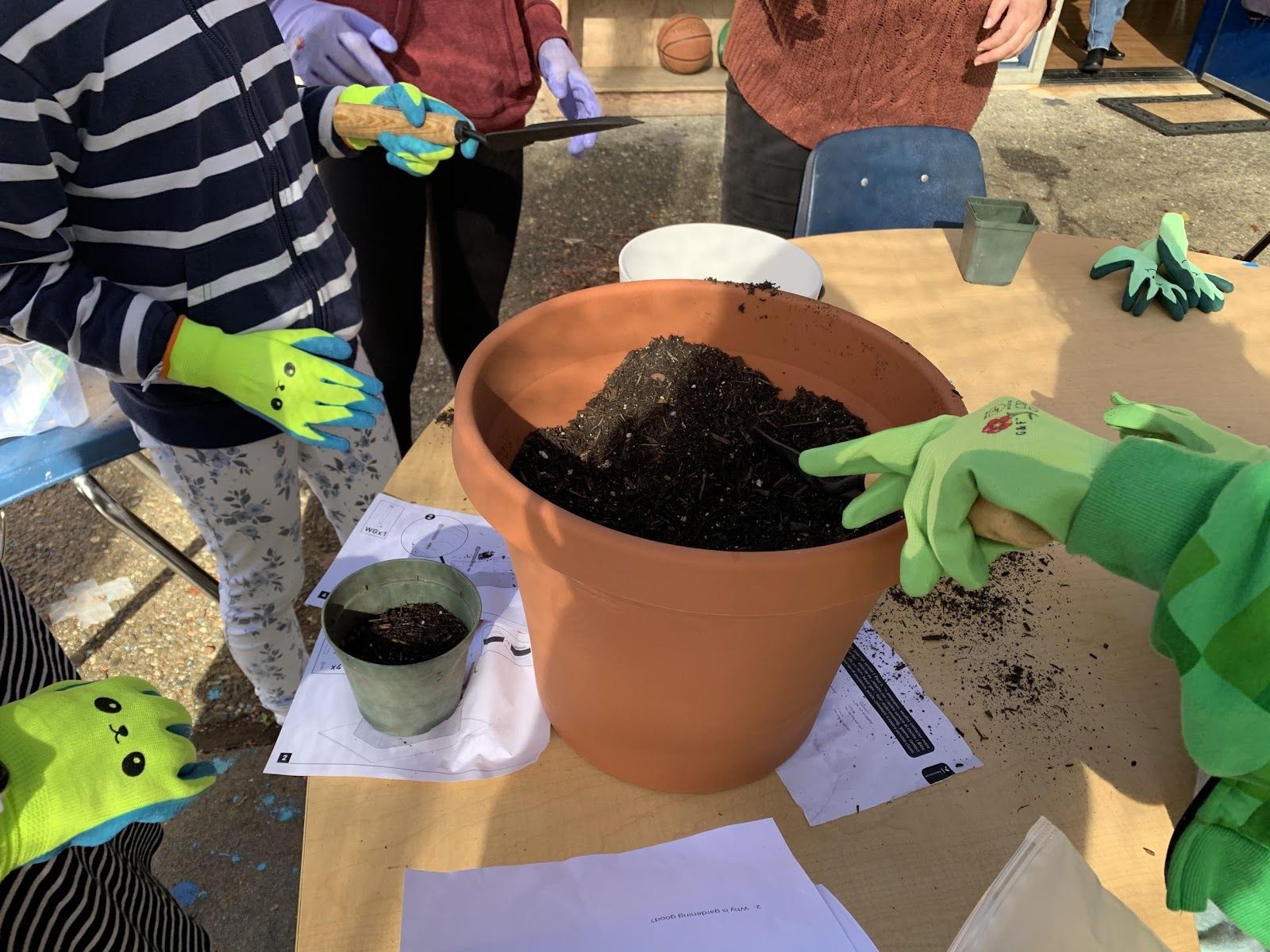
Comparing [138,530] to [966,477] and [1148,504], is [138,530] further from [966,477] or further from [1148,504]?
[1148,504]

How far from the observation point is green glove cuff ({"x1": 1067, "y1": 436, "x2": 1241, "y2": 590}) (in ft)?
1.63

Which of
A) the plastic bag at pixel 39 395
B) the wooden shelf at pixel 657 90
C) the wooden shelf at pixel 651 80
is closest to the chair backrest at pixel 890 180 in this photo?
the plastic bag at pixel 39 395

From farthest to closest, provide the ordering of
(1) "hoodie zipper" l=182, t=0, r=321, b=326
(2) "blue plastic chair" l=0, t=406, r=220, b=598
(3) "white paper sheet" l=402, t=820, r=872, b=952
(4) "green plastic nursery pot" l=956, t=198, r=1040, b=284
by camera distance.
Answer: (4) "green plastic nursery pot" l=956, t=198, r=1040, b=284 → (2) "blue plastic chair" l=0, t=406, r=220, b=598 → (1) "hoodie zipper" l=182, t=0, r=321, b=326 → (3) "white paper sheet" l=402, t=820, r=872, b=952

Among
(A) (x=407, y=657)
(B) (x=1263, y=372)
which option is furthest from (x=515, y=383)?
(B) (x=1263, y=372)

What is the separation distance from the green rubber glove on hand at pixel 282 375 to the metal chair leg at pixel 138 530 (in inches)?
24.0

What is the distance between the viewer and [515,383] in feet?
2.54

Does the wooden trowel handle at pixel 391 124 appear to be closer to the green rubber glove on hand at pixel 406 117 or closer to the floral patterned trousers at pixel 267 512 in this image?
the green rubber glove on hand at pixel 406 117

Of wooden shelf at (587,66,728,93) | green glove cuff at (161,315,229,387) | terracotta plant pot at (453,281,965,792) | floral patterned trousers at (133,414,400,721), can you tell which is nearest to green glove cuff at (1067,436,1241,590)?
terracotta plant pot at (453,281,965,792)

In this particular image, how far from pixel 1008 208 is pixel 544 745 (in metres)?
1.29

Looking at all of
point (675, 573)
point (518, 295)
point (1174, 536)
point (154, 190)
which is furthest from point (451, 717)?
point (518, 295)

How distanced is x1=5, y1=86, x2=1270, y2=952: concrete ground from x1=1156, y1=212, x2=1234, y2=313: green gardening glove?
74.6 inches

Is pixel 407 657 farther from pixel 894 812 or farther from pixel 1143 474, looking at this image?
pixel 1143 474

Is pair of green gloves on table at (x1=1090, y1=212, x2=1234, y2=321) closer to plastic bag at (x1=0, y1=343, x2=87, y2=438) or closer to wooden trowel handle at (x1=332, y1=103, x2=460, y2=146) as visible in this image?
wooden trowel handle at (x1=332, y1=103, x2=460, y2=146)

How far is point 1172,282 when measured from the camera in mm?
1477
